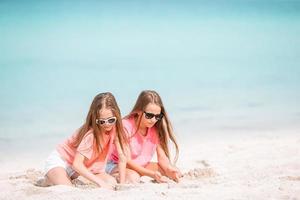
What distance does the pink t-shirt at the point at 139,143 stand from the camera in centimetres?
477

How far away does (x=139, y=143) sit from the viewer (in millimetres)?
4820

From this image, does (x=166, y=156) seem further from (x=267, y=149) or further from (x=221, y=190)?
(x=267, y=149)

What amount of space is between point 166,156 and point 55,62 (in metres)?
9.36

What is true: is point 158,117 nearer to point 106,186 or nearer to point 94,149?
point 94,149

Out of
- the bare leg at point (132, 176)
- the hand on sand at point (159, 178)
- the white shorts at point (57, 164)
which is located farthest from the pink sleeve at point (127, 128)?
the white shorts at point (57, 164)

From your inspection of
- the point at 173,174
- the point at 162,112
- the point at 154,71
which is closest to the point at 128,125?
the point at 162,112

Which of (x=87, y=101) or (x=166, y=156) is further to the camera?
(x=87, y=101)

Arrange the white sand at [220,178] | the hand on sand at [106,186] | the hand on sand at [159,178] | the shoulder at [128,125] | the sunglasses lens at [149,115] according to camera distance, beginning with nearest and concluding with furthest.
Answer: the white sand at [220,178], the hand on sand at [106,186], the hand on sand at [159,178], the sunglasses lens at [149,115], the shoulder at [128,125]

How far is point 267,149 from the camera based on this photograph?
594 cm

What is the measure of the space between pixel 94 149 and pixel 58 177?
1.00ft

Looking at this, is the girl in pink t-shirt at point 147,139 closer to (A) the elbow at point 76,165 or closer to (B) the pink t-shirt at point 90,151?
(B) the pink t-shirt at point 90,151

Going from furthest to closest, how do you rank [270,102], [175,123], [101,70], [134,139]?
[101,70], [270,102], [175,123], [134,139]

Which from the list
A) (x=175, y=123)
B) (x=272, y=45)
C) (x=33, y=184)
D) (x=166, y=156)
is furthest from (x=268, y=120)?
(x=272, y=45)

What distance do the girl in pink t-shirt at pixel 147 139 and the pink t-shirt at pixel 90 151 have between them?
16 centimetres
